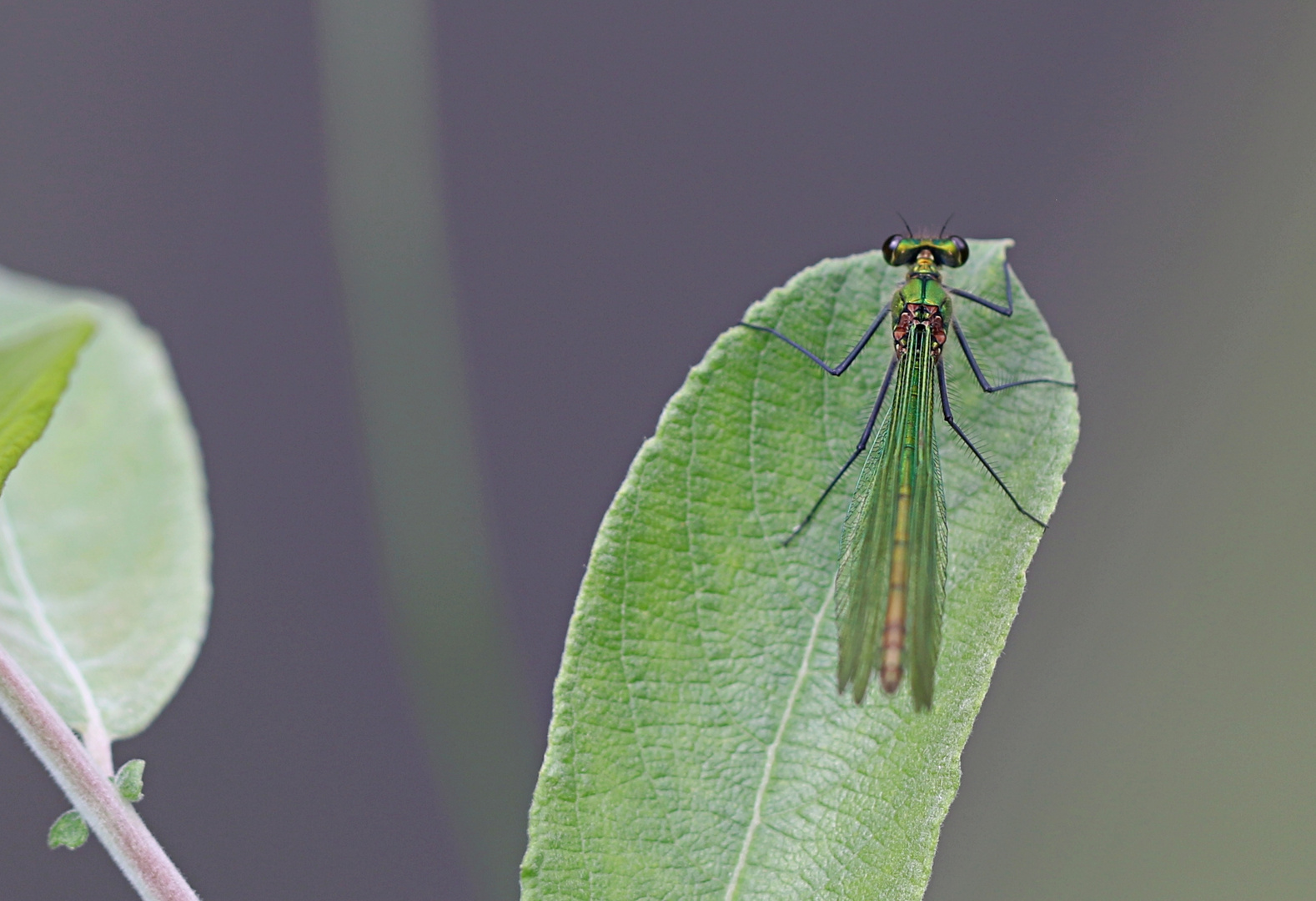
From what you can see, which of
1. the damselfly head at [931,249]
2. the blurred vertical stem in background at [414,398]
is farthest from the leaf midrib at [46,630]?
the blurred vertical stem in background at [414,398]

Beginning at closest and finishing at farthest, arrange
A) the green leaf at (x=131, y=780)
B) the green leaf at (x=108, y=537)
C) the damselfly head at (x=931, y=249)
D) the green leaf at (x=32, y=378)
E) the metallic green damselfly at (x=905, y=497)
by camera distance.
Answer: the green leaf at (x=32, y=378) < the green leaf at (x=131, y=780) < the metallic green damselfly at (x=905, y=497) < the green leaf at (x=108, y=537) < the damselfly head at (x=931, y=249)

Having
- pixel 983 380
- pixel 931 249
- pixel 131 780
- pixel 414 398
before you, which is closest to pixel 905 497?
pixel 983 380

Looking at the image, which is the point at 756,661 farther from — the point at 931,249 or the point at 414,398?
the point at 414,398

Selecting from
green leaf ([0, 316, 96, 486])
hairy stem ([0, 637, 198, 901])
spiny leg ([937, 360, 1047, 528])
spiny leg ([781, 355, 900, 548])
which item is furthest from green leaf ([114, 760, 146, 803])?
spiny leg ([937, 360, 1047, 528])

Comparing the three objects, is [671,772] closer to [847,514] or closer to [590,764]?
[590,764]

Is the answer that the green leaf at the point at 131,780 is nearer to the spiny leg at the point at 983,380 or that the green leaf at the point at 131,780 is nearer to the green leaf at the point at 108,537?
the green leaf at the point at 108,537

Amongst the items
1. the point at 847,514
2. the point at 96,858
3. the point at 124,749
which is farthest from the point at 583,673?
the point at 96,858
